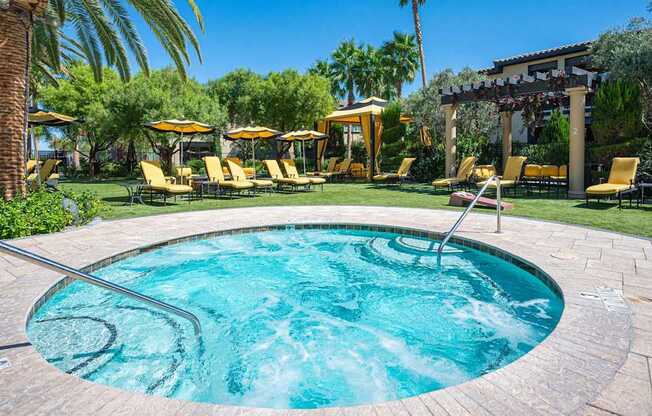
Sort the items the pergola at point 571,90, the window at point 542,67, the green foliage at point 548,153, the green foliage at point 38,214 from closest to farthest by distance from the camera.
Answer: the green foliage at point 38,214
the pergola at point 571,90
the green foliage at point 548,153
the window at point 542,67

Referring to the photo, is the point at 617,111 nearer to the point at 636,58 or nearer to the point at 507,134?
the point at 636,58

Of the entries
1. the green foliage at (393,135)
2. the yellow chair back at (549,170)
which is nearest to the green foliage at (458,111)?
the yellow chair back at (549,170)

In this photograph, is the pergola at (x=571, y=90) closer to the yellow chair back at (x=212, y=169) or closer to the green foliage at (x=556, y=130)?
the green foliage at (x=556, y=130)

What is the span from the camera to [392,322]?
4457mm

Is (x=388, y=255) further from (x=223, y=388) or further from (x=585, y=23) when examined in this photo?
(x=585, y=23)

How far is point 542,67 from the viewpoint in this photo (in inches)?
956

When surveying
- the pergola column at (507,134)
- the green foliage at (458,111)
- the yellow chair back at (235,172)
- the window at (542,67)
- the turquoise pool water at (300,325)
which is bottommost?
the turquoise pool water at (300,325)

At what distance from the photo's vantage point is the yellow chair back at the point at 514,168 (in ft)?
42.5

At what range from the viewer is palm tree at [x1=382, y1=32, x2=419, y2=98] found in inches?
1389

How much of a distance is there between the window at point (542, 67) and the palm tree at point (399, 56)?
1268 centimetres

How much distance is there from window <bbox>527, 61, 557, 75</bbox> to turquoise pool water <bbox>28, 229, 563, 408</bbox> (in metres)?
22.1

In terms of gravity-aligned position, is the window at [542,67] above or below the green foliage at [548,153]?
above

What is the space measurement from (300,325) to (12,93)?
22.5 ft

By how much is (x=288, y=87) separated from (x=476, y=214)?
18729mm
